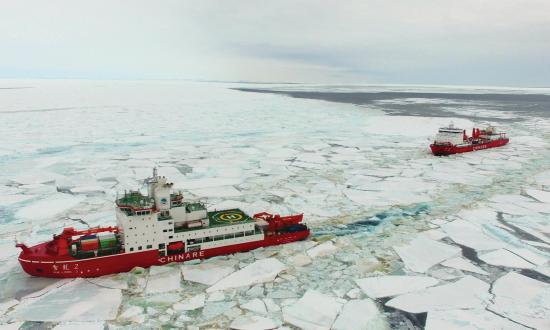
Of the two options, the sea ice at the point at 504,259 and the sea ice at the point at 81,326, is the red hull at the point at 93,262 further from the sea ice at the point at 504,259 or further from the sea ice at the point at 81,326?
the sea ice at the point at 504,259

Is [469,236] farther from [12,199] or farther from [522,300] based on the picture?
[12,199]

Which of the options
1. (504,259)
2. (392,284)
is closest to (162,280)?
(392,284)

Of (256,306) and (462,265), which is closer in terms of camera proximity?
(256,306)

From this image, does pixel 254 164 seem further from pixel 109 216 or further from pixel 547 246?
pixel 547 246

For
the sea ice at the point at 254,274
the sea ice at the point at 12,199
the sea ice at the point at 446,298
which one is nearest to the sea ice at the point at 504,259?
the sea ice at the point at 446,298

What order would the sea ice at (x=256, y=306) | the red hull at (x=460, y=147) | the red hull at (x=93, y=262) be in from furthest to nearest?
the red hull at (x=460, y=147) < the red hull at (x=93, y=262) < the sea ice at (x=256, y=306)

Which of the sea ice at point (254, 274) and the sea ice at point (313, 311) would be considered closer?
the sea ice at point (313, 311)
